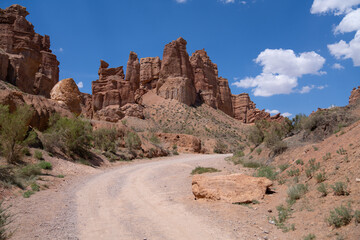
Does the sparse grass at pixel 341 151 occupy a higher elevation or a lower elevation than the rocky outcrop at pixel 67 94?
lower

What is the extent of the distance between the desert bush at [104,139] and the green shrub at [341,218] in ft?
75.2

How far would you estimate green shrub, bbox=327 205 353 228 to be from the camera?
4.62 meters

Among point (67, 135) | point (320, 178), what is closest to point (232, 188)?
point (320, 178)

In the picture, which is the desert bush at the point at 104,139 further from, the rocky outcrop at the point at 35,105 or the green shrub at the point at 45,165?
the green shrub at the point at 45,165

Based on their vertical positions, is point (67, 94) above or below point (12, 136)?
above

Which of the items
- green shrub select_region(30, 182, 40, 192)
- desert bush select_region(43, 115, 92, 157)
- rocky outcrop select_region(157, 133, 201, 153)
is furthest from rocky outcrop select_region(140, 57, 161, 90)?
green shrub select_region(30, 182, 40, 192)

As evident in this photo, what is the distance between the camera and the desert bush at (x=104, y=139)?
25.5m

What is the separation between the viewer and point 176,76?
7781cm

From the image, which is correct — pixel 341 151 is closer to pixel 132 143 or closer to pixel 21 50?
pixel 132 143

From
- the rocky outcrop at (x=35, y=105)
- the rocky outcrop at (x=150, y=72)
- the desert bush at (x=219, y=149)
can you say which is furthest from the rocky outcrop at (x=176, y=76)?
the rocky outcrop at (x=35, y=105)

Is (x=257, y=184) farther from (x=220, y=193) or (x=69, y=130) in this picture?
(x=69, y=130)

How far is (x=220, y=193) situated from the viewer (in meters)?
8.04

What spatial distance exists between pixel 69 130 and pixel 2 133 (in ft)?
24.1

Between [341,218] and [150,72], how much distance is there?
82881 millimetres
